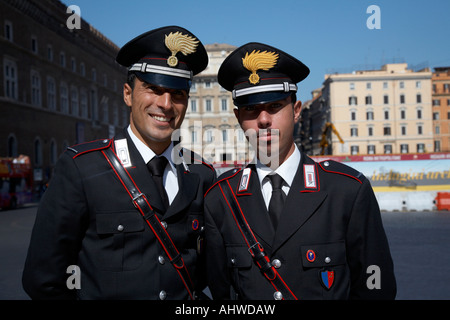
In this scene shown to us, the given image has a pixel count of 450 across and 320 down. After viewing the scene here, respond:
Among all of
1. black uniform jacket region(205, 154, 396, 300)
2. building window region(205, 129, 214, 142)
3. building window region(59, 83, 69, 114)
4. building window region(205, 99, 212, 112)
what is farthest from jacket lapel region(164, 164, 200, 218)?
building window region(205, 99, 212, 112)

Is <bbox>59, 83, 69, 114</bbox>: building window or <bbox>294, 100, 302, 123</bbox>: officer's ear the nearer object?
<bbox>294, 100, 302, 123</bbox>: officer's ear

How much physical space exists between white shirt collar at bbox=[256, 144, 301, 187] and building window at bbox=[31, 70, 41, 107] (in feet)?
102

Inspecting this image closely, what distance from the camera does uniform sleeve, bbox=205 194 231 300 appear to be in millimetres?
2637

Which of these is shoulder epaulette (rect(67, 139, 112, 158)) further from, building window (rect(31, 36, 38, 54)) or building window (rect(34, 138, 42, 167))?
building window (rect(31, 36, 38, 54))

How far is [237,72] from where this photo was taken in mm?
2803

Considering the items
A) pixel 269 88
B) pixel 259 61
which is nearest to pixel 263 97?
pixel 269 88

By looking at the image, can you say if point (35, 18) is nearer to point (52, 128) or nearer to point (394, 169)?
point (52, 128)

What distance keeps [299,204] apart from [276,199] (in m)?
0.13

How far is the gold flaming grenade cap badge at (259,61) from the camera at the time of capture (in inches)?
106

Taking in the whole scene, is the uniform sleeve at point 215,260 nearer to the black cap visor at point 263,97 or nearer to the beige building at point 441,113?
the black cap visor at point 263,97

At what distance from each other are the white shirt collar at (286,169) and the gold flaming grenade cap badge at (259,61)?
→ 51 cm

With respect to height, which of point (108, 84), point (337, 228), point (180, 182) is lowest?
point (337, 228)

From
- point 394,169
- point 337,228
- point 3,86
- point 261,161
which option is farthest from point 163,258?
point 3,86

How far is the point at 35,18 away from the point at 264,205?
32.5 meters
